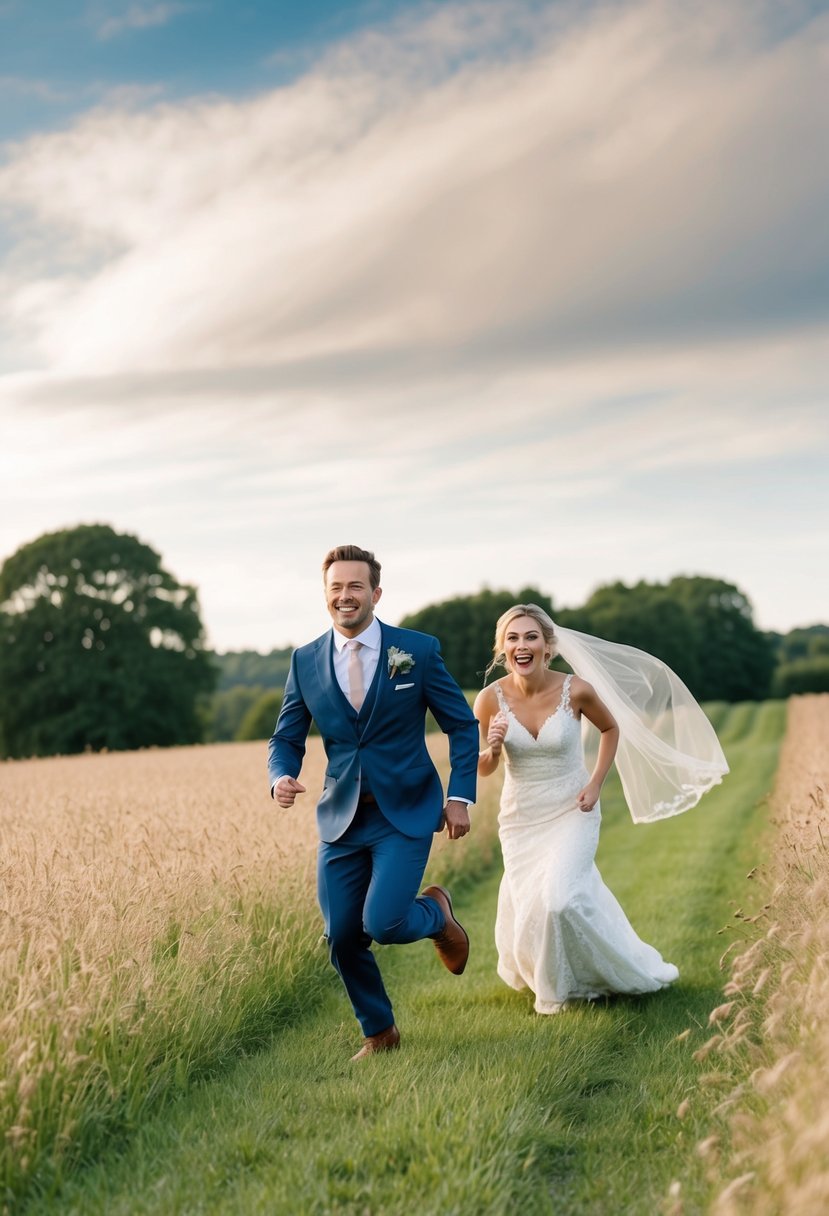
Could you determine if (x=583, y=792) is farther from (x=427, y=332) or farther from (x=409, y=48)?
(x=427, y=332)

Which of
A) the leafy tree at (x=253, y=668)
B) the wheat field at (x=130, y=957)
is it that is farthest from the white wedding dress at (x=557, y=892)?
the leafy tree at (x=253, y=668)

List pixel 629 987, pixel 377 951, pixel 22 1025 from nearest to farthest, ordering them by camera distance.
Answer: pixel 22 1025 < pixel 629 987 < pixel 377 951

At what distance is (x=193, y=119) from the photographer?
1185 cm

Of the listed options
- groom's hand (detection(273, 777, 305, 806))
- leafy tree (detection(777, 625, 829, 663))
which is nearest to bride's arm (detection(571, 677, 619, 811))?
groom's hand (detection(273, 777, 305, 806))

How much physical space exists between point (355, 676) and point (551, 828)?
6.95 ft

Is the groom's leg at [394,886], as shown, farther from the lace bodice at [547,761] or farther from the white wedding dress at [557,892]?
the lace bodice at [547,761]

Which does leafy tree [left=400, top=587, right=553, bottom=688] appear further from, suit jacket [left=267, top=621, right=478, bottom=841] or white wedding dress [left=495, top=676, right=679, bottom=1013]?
suit jacket [left=267, top=621, right=478, bottom=841]

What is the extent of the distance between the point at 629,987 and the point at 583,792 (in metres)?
1.33

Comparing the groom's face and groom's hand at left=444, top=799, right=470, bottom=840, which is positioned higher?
the groom's face

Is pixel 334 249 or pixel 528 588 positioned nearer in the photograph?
pixel 334 249

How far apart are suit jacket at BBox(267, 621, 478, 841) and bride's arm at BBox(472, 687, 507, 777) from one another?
3.62 feet

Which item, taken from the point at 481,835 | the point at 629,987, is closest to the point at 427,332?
the point at 481,835

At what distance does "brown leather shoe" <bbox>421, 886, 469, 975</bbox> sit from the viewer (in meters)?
6.64

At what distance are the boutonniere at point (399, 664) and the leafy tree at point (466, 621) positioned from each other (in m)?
61.5
